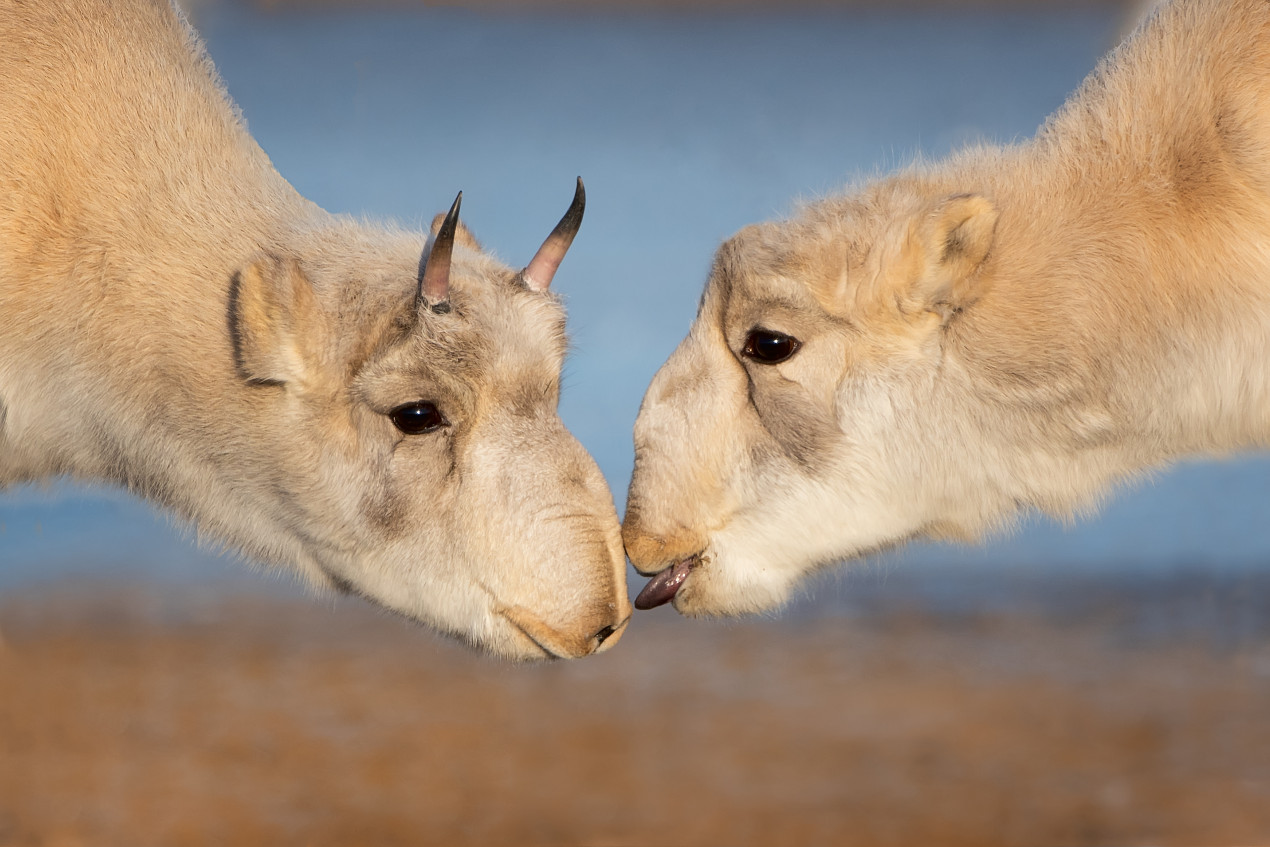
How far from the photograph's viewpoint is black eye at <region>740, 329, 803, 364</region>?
5609mm

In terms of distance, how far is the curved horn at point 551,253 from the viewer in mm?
5840

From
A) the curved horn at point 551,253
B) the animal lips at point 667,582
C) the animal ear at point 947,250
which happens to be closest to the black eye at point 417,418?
the curved horn at point 551,253

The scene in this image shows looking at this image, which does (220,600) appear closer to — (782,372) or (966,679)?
(966,679)

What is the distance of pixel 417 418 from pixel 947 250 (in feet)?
9.20

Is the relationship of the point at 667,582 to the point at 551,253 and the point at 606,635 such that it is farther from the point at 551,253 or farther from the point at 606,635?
the point at 551,253

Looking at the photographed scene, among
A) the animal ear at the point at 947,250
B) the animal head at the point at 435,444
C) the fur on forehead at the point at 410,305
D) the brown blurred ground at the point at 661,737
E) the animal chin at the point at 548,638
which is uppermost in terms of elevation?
the animal ear at the point at 947,250

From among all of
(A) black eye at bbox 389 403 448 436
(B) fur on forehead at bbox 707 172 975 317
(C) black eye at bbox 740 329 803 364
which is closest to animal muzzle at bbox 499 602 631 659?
(A) black eye at bbox 389 403 448 436

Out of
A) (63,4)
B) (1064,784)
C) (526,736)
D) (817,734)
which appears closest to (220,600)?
(526,736)

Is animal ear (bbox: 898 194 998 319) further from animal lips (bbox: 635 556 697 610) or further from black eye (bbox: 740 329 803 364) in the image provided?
animal lips (bbox: 635 556 697 610)

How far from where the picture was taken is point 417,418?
17.8ft

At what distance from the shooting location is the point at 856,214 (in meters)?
5.58

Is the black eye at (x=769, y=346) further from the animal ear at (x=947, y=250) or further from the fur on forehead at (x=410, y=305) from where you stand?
the fur on forehead at (x=410, y=305)

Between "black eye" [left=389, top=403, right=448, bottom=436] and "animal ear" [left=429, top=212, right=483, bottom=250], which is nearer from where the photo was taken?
"black eye" [left=389, top=403, right=448, bottom=436]

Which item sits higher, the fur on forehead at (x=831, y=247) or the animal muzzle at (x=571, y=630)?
the fur on forehead at (x=831, y=247)
